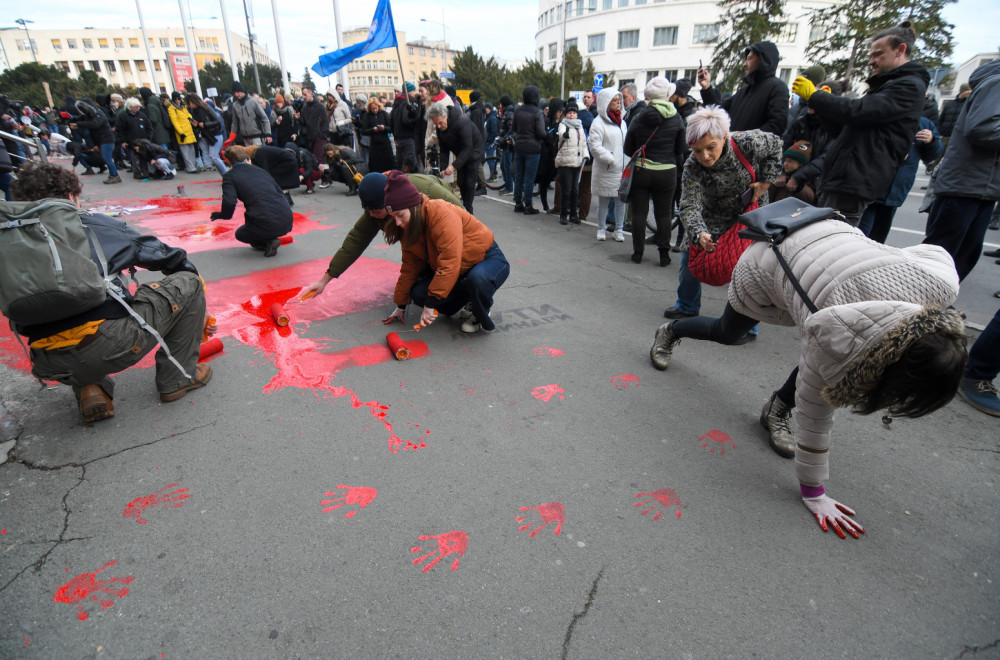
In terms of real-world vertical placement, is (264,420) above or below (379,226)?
below

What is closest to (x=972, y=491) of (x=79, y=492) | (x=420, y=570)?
(x=420, y=570)

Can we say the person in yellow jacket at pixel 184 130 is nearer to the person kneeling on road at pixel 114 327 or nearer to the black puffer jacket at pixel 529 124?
the black puffer jacket at pixel 529 124

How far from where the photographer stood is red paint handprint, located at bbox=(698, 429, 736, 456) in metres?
2.71

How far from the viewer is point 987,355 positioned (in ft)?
10.2

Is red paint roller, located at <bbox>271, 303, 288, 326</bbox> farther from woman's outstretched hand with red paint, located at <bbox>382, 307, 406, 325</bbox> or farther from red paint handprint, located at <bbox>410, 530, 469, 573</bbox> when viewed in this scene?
red paint handprint, located at <bbox>410, 530, 469, 573</bbox>

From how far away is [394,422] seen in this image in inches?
115

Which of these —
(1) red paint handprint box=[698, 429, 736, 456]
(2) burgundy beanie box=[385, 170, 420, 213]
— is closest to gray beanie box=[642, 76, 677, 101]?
(2) burgundy beanie box=[385, 170, 420, 213]

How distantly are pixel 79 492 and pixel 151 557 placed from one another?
0.70 metres

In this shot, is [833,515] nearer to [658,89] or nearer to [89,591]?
[89,591]

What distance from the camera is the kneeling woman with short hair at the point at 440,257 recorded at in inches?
136

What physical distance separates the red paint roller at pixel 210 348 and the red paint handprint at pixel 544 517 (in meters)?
2.63

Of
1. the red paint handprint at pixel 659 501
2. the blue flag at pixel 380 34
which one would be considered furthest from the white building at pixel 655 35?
the red paint handprint at pixel 659 501

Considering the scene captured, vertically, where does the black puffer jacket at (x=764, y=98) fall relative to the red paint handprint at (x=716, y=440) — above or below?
above

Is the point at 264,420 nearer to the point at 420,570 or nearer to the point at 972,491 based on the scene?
the point at 420,570
